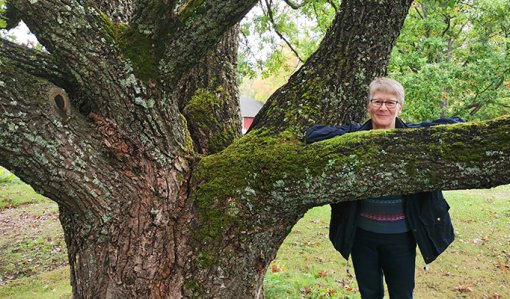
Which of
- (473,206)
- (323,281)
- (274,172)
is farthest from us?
(473,206)

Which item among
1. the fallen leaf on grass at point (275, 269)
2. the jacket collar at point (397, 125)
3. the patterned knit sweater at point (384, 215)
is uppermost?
the jacket collar at point (397, 125)

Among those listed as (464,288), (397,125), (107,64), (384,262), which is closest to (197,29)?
(107,64)

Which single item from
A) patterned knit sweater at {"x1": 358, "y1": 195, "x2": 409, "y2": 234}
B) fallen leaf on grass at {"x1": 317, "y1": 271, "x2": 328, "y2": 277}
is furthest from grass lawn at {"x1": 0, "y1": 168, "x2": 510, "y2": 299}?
patterned knit sweater at {"x1": 358, "y1": 195, "x2": 409, "y2": 234}

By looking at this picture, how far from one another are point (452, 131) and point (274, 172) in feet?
3.72

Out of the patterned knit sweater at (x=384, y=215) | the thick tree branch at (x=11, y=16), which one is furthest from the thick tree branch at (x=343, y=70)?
the thick tree branch at (x=11, y=16)

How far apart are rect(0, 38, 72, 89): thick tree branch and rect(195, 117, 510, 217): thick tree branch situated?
122 centimetres

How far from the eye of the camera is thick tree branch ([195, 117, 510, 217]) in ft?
7.27

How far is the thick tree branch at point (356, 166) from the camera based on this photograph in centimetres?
222

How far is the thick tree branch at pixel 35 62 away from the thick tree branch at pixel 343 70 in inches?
59.1

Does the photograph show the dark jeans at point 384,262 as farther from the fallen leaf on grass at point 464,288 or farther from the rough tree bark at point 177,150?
the fallen leaf on grass at point 464,288

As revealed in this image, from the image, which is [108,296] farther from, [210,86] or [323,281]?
[323,281]

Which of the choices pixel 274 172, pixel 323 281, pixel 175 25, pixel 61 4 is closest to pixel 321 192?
pixel 274 172

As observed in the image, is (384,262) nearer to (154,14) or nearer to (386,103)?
(386,103)

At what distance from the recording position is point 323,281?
19.4 feet
